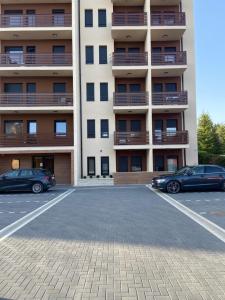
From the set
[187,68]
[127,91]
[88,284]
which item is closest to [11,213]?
[88,284]

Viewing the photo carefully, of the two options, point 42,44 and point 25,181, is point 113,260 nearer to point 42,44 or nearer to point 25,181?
point 25,181

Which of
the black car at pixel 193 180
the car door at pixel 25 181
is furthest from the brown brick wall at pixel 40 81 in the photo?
the black car at pixel 193 180

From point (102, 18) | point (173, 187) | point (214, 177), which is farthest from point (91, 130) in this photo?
point (214, 177)

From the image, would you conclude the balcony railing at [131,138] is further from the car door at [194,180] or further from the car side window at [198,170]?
the car door at [194,180]

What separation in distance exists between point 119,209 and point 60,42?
22184mm

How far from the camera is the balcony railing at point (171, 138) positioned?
96.3 ft

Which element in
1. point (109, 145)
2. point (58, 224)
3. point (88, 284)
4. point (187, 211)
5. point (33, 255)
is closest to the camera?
point (88, 284)

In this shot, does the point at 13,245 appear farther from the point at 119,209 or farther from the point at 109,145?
the point at 109,145

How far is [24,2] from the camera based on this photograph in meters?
30.7

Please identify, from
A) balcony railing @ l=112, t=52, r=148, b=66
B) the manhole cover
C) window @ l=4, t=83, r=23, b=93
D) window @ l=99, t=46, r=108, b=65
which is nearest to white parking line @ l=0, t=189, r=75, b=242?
the manhole cover

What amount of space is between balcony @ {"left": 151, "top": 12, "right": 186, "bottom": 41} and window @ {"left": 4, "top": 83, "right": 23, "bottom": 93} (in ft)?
41.0

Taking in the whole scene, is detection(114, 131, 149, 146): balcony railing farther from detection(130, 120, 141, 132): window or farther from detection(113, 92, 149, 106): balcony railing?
detection(113, 92, 149, 106): balcony railing

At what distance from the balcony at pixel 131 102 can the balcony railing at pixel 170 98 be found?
852mm

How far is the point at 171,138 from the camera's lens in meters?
29.6
